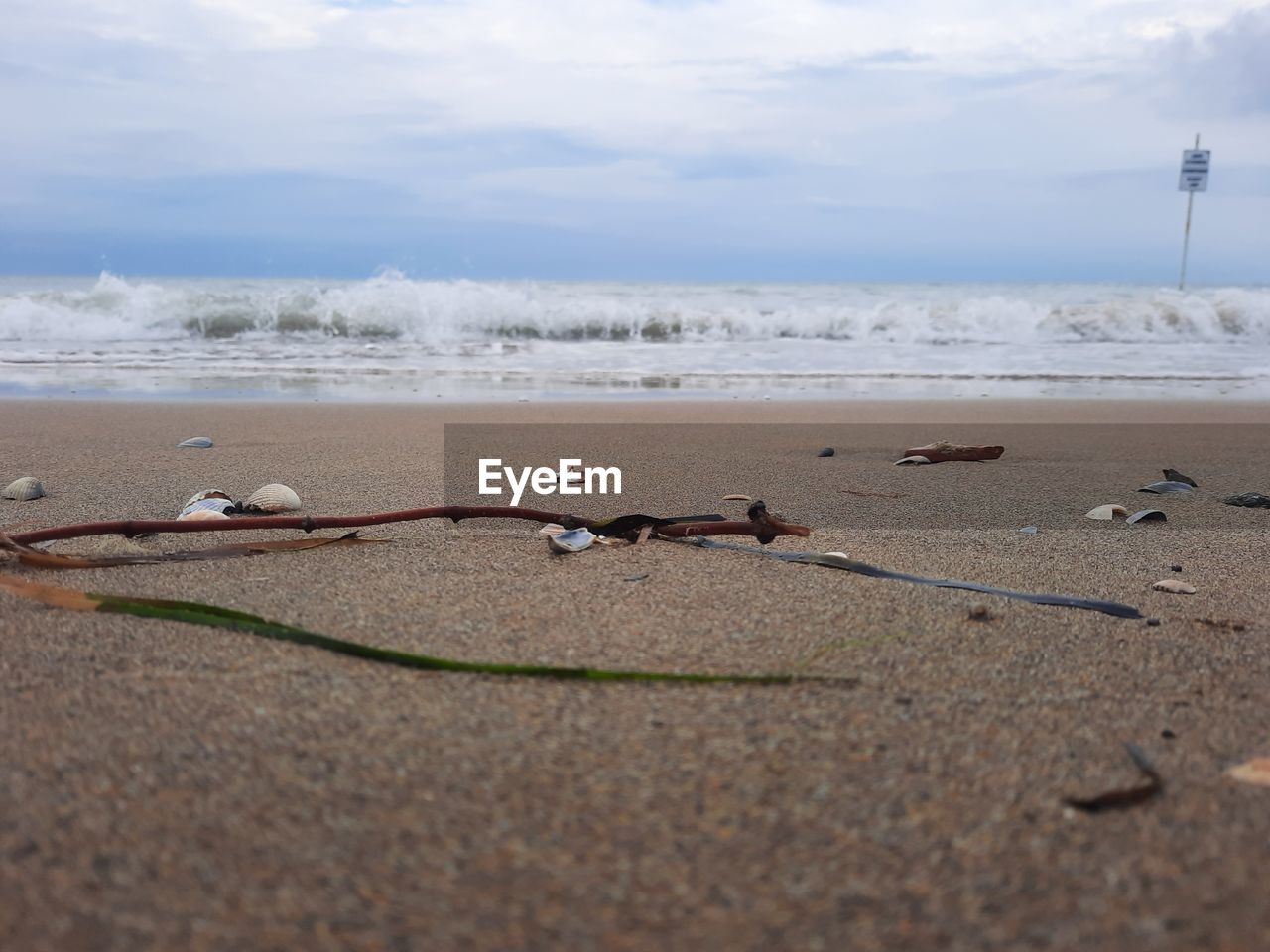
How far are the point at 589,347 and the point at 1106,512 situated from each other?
466 inches

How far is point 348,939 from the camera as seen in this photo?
0.80 m

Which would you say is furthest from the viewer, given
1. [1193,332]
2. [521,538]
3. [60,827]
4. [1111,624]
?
[1193,332]

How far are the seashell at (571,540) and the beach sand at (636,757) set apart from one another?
0.03 metres

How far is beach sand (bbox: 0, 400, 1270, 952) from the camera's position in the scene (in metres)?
0.84

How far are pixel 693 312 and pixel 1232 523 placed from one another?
14.5 meters

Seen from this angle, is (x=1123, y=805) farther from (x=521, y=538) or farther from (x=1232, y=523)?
(x=1232, y=523)

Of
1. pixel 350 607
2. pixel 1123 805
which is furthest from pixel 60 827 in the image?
pixel 1123 805

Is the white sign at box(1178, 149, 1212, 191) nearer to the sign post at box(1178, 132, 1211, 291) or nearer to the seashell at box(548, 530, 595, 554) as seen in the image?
the sign post at box(1178, 132, 1211, 291)

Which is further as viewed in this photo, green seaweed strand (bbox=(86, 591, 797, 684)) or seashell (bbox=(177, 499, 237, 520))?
seashell (bbox=(177, 499, 237, 520))

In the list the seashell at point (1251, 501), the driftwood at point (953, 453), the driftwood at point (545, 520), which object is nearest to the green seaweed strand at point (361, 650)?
the driftwood at point (545, 520)

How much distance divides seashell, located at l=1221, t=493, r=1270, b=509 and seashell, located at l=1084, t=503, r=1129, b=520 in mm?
461

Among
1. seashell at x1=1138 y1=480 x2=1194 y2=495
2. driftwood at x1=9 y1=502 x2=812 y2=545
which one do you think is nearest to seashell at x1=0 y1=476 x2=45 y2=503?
driftwood at x1=9 y1=502 x2=812 y2=545

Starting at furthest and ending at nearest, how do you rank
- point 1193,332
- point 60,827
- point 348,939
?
1. point 1193,332
2. point 60,827
3. point 348,939

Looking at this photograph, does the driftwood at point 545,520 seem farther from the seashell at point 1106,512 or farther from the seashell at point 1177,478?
the seashell at point 1177,478
